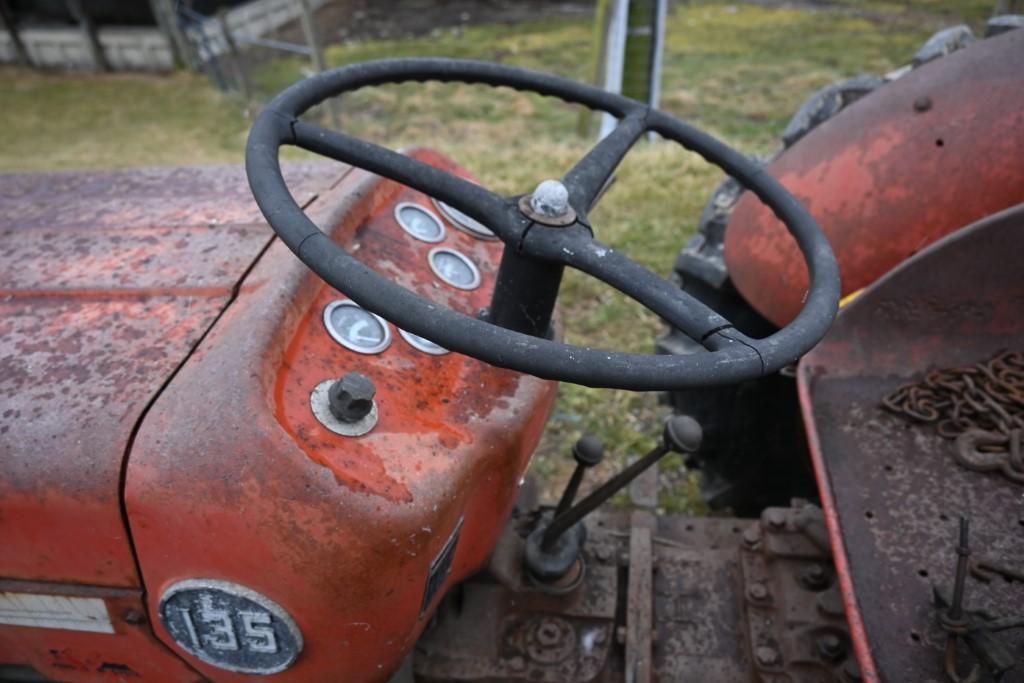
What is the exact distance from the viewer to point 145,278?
4.06ft

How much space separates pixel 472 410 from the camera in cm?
117

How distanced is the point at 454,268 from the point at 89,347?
598mm

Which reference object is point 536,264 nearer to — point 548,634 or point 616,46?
point 548,634

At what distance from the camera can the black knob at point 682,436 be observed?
50.6 inches

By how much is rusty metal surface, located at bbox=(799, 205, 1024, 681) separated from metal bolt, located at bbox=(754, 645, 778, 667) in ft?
0.92

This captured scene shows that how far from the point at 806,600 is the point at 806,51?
7878 mm

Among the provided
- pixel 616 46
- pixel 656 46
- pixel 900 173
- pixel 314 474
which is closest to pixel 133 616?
pixel 314 474

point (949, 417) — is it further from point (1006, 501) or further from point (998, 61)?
point (998, 61)

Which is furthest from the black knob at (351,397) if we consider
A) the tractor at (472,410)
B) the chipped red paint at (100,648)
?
the chipped red paint at (100,648)

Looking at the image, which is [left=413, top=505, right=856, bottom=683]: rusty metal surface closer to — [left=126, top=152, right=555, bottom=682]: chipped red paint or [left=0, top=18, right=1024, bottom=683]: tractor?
[left=0, top=18, right=1024, bottom=683]: tractor

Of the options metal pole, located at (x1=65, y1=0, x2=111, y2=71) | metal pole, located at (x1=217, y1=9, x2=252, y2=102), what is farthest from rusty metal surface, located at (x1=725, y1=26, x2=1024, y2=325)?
metal pole, located at (x1=65, y1=0, x2=111, y2=71)

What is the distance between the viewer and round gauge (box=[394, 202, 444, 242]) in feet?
4.73

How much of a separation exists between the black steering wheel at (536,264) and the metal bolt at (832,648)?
623 mm

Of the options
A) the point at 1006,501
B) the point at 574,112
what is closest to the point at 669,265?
the point at 1006,501
